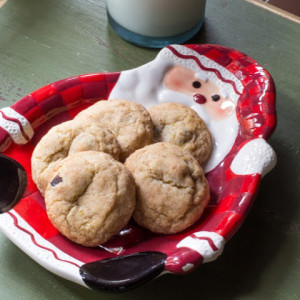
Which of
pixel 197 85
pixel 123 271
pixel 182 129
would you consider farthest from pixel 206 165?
pixel 123 271

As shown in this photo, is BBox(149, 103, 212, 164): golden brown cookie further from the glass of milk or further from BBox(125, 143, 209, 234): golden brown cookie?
the glass of milk

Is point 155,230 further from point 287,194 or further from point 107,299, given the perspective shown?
point 287,194

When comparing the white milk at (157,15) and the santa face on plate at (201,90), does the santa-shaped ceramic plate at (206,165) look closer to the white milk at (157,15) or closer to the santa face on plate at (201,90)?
the santa face on plate at (201,90)

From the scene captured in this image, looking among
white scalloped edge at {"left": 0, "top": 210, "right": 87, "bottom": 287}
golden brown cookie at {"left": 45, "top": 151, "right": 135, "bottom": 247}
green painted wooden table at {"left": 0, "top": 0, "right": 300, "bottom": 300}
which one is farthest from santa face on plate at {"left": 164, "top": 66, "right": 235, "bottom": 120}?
white scalloped edge at {"left": 0, "top": 210, "right": 87, "bottom": 287}

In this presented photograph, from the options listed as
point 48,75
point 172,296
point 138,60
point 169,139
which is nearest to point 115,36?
point 138,60

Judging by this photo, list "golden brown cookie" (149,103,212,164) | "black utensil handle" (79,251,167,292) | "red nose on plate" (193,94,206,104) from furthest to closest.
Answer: "red nose on plate" (193,94,206,104) → "golden brown cookie" (149,103,212,164) → "black utensil handle" (79,251,167,292)

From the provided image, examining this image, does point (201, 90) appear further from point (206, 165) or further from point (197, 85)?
point (206, 165)
